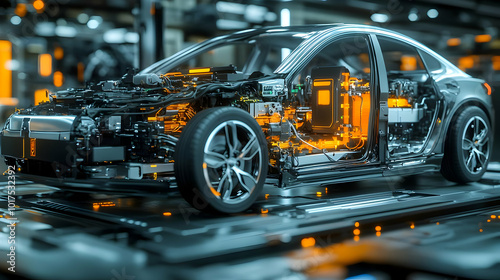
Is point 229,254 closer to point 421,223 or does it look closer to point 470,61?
point 421,223

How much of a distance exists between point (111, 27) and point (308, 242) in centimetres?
1214

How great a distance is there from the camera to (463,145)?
669 centimetres

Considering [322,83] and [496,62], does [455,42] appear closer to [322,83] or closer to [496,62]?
[496,62]

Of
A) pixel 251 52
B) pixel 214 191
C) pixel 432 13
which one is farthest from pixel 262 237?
pixel 432 13

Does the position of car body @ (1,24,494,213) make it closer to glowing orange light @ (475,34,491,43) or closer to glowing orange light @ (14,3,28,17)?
glowing orange light @ (14,3,28,17)

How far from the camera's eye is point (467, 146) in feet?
22.1

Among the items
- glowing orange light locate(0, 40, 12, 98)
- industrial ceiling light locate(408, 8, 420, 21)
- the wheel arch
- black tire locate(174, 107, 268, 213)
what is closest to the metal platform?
black tire locate(174, 107, 268, 213)

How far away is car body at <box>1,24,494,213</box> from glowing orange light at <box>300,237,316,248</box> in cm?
74

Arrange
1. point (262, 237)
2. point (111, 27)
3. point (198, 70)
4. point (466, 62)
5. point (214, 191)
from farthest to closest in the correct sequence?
1. point (466, 62)
2. point (111, 27)
3. point (198, 70)
4. point (214, 191)
5. point (262, 237)

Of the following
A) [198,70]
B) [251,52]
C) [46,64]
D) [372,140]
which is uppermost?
[46,64]

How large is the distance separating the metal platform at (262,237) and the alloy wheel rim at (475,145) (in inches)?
31.9

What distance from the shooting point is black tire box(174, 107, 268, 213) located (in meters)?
4.38

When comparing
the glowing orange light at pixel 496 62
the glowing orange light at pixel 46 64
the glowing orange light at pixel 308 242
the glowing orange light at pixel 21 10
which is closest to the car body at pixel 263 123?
the glowing orange light at pixel 308 242

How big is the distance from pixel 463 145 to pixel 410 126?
60 centimetres
